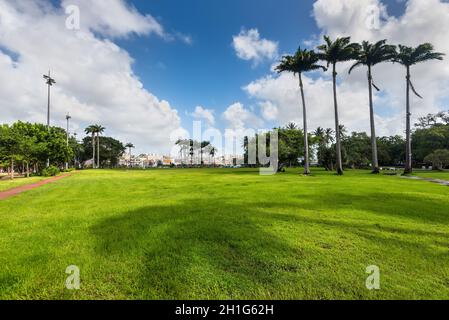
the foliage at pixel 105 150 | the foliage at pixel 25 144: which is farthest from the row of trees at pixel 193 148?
the foliage at pixel 25 144

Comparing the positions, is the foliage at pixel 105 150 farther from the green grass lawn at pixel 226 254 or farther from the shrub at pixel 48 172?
the green grass lawn at pixel 226 254

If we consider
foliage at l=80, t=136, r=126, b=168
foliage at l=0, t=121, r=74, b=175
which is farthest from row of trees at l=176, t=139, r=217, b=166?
foliage at l=0, t=121, r=74, b=175

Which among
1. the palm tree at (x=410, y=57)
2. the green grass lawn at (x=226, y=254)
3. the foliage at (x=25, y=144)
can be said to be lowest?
the green grass lawn at (x=226, y=254)

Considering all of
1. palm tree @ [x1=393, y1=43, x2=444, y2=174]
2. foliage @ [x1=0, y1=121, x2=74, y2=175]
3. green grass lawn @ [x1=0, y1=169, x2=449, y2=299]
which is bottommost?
green grass lawn @ [x1=0, y1=169, x2=449, y2=299]

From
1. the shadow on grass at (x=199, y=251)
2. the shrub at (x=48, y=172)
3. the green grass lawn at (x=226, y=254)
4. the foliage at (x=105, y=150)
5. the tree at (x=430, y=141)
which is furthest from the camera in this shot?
the foliage at (x=105, y=150)

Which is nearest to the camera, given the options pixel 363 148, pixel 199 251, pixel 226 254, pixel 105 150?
pixel 226 254

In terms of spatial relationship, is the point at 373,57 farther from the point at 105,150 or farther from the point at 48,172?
the point at 105,150

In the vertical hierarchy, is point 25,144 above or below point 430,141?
below

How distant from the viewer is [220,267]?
3.87 meters

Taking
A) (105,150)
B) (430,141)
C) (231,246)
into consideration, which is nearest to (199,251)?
(231,246)

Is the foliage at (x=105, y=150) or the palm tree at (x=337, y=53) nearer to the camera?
the palm tree at (x=337, y=53)

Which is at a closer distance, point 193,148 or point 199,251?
point 199,251

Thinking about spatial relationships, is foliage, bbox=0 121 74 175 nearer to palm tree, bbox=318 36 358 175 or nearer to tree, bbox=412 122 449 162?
palm tree, bbox=318 36 358 175
